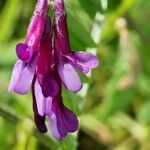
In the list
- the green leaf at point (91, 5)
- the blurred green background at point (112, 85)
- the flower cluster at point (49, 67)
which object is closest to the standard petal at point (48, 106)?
the flower cluster at point (49, 67)

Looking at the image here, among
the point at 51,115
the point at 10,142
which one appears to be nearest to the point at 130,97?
the point at 10,142

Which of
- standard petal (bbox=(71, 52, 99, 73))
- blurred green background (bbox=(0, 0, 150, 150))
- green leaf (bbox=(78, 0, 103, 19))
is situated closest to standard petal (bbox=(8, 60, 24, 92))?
standard petal (bbox=(71, 52, 99, 73))

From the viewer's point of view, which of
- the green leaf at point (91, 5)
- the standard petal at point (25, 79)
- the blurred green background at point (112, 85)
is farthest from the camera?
the blurred green background at point (112, 85)

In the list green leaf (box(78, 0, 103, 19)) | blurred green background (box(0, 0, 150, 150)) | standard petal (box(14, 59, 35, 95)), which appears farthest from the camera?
blurred green background (box(0, 0, 150, 150))

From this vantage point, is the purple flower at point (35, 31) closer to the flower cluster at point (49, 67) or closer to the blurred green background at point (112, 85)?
the flower cluster at point (49, 67)

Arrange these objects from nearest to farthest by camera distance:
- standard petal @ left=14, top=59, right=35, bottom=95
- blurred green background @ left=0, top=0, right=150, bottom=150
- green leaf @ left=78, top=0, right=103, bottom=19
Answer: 1. standard petal @ left=14, top=59, right=35, bottom=95
2. green leaf @ left=78, top=0, right=103, bottom=19
3. blurred green background @ left=0, top=0, right=150, bottom=150

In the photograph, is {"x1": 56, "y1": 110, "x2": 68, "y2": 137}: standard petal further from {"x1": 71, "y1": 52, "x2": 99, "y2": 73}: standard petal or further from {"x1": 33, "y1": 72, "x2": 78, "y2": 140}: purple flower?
{"x1": 71, "y1": 52, "x2": 99, "y2": 73}: standard petal

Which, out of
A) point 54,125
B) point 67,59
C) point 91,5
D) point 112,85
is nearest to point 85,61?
point 67,59
